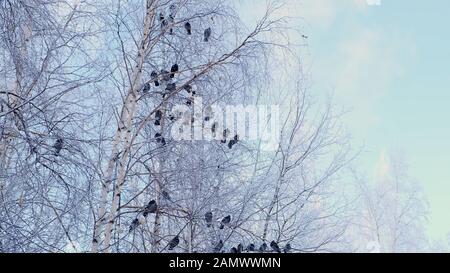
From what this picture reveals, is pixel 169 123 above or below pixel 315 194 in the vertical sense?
above

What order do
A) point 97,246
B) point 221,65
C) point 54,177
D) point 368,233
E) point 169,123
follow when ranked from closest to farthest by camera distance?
point 54,177 < point 97,246 < point 221,65 < point 169,123 < point 368,233

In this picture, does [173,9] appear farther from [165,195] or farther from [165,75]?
[165,195]

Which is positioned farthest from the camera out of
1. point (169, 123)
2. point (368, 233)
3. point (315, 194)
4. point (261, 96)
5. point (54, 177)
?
point (368, 233)

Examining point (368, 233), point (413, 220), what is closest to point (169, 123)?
point (368, 233)

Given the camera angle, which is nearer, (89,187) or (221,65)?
(89,187)

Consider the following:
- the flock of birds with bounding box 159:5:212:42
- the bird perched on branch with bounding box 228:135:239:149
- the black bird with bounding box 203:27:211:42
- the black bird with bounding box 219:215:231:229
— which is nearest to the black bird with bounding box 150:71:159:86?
the flock of birds with bounding box 159:5:212:42

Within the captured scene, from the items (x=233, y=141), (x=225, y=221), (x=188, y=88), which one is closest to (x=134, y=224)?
(x=225, y=221)

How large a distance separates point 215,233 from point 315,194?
7.62 ft

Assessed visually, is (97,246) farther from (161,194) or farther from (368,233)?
(368,233)

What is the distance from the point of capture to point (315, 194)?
24.2 feet

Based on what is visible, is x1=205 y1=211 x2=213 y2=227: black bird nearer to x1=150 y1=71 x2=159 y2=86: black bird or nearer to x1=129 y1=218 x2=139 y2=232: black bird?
x1=129 y1=218 x2=139 y2=232: black bird

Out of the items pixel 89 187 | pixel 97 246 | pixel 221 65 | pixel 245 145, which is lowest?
pixel 97 246

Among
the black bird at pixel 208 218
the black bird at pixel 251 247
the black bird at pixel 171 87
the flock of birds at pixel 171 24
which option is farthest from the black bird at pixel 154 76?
the black bird at pixel 251 247

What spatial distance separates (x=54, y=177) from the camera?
167 inches
